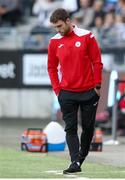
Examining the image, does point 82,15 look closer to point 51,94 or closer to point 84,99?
point 51,94

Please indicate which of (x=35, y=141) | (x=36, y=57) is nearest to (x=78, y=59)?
(x=35, y=141)

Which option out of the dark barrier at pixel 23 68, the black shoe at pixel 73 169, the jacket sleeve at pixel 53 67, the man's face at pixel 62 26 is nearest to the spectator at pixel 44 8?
the dark barrier at pixel 23 68

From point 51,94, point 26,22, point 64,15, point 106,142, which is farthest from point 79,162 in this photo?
point 26,22

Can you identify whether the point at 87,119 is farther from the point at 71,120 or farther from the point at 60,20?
the point at 60,20

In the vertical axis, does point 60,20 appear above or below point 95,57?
above

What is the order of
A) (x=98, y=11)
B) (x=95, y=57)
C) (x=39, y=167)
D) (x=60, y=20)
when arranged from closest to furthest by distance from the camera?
1. (x=60, y=20)
2. (x=95, y=57)
3. (x=39, y=167)
4. (x=98, y=11)

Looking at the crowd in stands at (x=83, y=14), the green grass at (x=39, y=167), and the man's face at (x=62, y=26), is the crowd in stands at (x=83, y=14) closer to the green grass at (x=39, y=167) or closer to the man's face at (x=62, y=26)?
the green grass at (x=39, y=167)

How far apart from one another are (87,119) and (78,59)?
0.76 metres

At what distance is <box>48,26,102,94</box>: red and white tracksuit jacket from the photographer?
984 cm

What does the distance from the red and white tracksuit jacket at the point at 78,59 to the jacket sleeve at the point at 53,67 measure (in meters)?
0.04

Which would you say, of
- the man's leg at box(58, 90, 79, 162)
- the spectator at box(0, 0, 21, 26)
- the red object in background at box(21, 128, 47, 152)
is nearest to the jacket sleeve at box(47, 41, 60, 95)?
the man's leg at box(58, 90, 79, 162)

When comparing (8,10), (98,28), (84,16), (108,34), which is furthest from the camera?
(8,10)

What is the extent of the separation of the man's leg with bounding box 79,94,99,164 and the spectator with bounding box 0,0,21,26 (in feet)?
45.1

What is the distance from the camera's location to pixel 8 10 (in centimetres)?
2361
